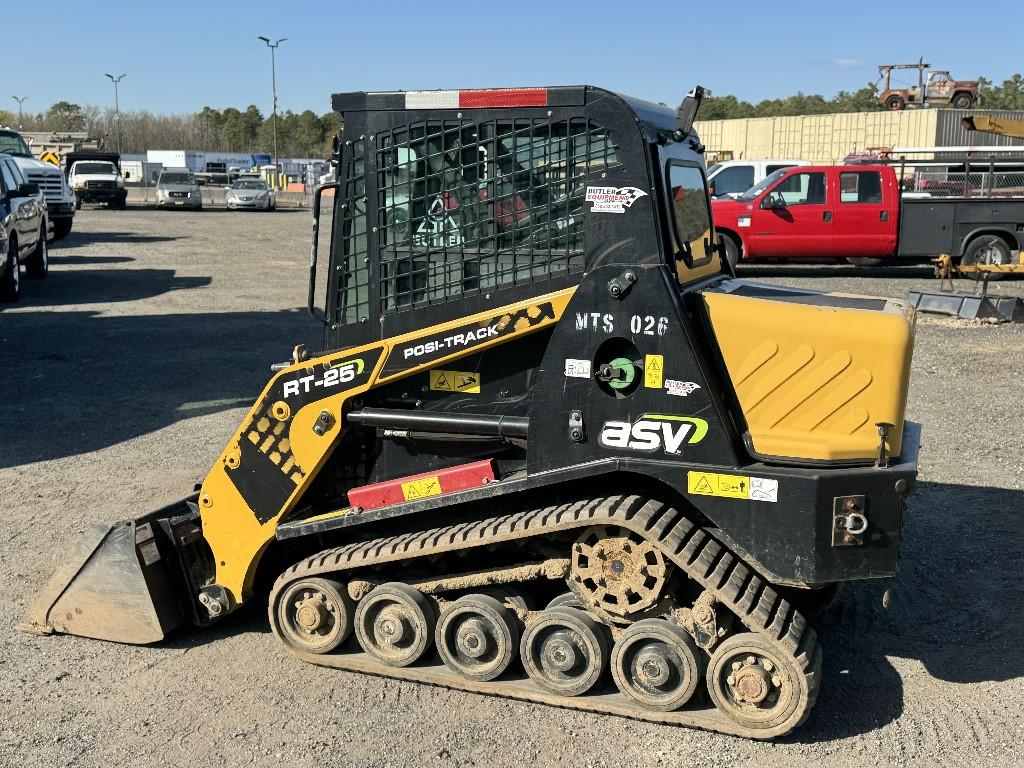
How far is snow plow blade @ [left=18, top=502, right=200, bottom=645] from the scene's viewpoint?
530cm

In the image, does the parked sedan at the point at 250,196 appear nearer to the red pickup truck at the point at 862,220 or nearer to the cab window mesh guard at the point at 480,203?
the red pickup truck at the point at 862,220

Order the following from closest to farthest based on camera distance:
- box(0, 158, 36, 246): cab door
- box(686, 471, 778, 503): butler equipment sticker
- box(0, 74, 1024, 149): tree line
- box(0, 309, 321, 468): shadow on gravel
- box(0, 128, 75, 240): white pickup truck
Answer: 1. box(686, 471, 778, 503): butler equipment sticker
2. box(0, 309, 321, 468): shadow on gravel
3. box(0, 158, 36, 246): cab door
4. box(0, 128, 75, 240): white pickup truck
5. box(0, 74, 1024, 149): tree line

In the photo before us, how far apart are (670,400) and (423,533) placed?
1.35 meters

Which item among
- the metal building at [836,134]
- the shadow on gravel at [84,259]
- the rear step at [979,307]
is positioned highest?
the metal building at [836,134]

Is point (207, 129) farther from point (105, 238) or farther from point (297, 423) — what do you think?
point (297, 423)

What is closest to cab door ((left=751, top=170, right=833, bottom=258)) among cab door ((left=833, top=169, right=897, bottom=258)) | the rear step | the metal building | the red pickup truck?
the red pickup truck

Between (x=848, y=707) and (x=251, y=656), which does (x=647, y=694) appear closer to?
(x=848, y=707)

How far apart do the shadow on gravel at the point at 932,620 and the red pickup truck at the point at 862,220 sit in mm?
12509

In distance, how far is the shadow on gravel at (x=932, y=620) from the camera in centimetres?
479

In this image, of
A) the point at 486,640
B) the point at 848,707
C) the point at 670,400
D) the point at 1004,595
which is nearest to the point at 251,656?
the point at 486,640

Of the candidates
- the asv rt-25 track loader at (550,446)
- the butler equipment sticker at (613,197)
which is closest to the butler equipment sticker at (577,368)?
the asv rt-25 track loader at (550,446)

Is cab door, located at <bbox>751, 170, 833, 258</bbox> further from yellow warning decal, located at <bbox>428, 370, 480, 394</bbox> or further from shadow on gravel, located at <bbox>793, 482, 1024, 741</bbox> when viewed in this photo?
yellow warning decal, located at <bbox>428, 370, 480, 394</bbox>

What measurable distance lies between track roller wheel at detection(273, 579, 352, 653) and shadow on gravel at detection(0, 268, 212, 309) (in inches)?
457

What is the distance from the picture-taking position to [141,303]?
1650cm
